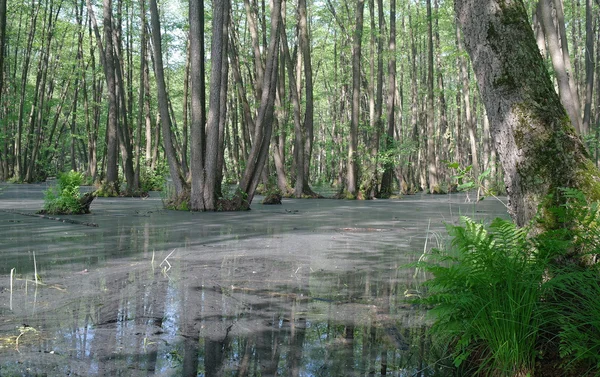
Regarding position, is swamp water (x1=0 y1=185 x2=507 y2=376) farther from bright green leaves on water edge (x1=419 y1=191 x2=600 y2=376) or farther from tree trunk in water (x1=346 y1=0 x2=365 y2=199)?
tree trunk in water (x1=346 y1=0 x2=365 y2=199)

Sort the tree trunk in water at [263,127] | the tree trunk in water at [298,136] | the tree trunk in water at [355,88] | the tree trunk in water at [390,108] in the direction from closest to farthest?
the tree trunk in water at [263,127], the tree trunk in water at [355,88], the tree trunk in water at [298,136], the tree trunk in water at [390,108]

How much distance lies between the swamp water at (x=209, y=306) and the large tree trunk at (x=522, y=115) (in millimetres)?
1202

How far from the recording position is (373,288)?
16.3 feet

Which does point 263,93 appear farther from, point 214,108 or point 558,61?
point 558,61

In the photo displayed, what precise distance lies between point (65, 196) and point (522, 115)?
35.0 feet

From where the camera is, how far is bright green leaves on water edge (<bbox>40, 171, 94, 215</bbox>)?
1165 cm

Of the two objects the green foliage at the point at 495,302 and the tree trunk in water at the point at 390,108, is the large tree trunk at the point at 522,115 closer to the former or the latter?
the green foliage at the point at 495,302

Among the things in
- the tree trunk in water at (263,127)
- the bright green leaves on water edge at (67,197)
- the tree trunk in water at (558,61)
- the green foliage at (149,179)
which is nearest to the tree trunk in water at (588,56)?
the tree trunk in water at (558,61)

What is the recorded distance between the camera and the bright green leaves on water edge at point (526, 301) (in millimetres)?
2535

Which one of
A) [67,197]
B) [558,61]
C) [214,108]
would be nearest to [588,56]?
[558,61]

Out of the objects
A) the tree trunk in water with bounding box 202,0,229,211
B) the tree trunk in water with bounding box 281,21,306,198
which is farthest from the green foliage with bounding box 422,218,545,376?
the tree trunk in water with bounding box 281,21,306,198

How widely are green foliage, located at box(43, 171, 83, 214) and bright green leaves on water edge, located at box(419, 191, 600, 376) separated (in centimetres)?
1025

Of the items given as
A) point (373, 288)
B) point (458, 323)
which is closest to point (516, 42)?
point (458, 323)

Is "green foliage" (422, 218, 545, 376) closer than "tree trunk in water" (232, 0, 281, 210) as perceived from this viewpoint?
Yes
